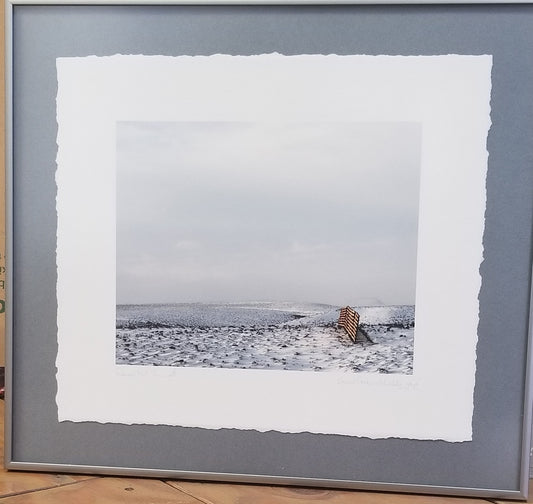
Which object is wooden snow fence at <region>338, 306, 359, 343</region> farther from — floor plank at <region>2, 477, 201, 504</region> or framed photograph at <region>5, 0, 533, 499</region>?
floor plank at <region>2, 477, 201, 504</region>

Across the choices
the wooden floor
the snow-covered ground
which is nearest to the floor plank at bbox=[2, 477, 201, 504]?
the wooden floor

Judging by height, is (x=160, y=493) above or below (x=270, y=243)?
below

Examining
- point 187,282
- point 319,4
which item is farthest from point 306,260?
point 319,4

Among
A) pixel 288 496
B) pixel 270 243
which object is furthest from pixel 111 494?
pixel 270 243

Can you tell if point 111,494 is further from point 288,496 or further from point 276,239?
point 276,239

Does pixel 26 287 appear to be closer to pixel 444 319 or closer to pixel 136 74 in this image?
pixel 136 74

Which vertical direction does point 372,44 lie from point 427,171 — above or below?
above
